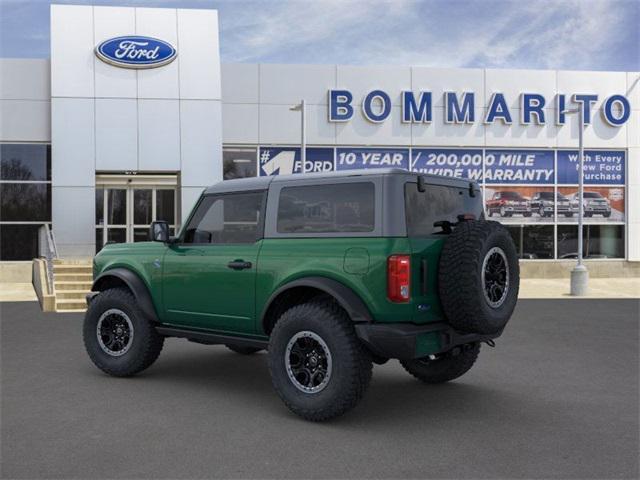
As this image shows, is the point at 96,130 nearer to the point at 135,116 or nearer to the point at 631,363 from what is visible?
the point at 135,116

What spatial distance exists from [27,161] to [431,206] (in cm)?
1723

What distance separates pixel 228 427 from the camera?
530 cm

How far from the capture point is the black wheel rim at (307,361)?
18.1 ft

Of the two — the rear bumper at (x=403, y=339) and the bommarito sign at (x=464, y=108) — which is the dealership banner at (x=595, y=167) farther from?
the rear bumper at (x=403, y=339)

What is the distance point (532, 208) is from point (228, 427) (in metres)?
18.5

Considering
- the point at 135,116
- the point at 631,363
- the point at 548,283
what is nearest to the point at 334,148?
the point at 135,116

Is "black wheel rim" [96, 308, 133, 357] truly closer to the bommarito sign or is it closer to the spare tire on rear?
the spare tire on rear

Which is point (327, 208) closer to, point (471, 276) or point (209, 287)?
point (471, 276)

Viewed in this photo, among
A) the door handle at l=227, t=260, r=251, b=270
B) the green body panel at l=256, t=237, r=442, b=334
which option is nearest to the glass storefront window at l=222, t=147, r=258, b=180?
the door handle at l=227, t=260, r=251, b=270

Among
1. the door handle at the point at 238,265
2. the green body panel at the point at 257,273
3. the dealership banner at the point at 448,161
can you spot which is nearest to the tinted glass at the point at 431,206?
the green body panel at the point at 257,273

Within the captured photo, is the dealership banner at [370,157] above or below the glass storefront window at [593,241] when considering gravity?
above

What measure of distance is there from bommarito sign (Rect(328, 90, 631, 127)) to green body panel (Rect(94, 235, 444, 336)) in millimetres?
14161

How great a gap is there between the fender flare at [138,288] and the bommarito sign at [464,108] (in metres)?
14.3

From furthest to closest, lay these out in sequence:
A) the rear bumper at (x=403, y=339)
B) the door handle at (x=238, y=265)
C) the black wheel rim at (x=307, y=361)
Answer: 1. the door handle at (x=238, y=265)
2. the black wheel rim at (x=307, y=361)
3. the rear bumper at (x=403, y=339)
